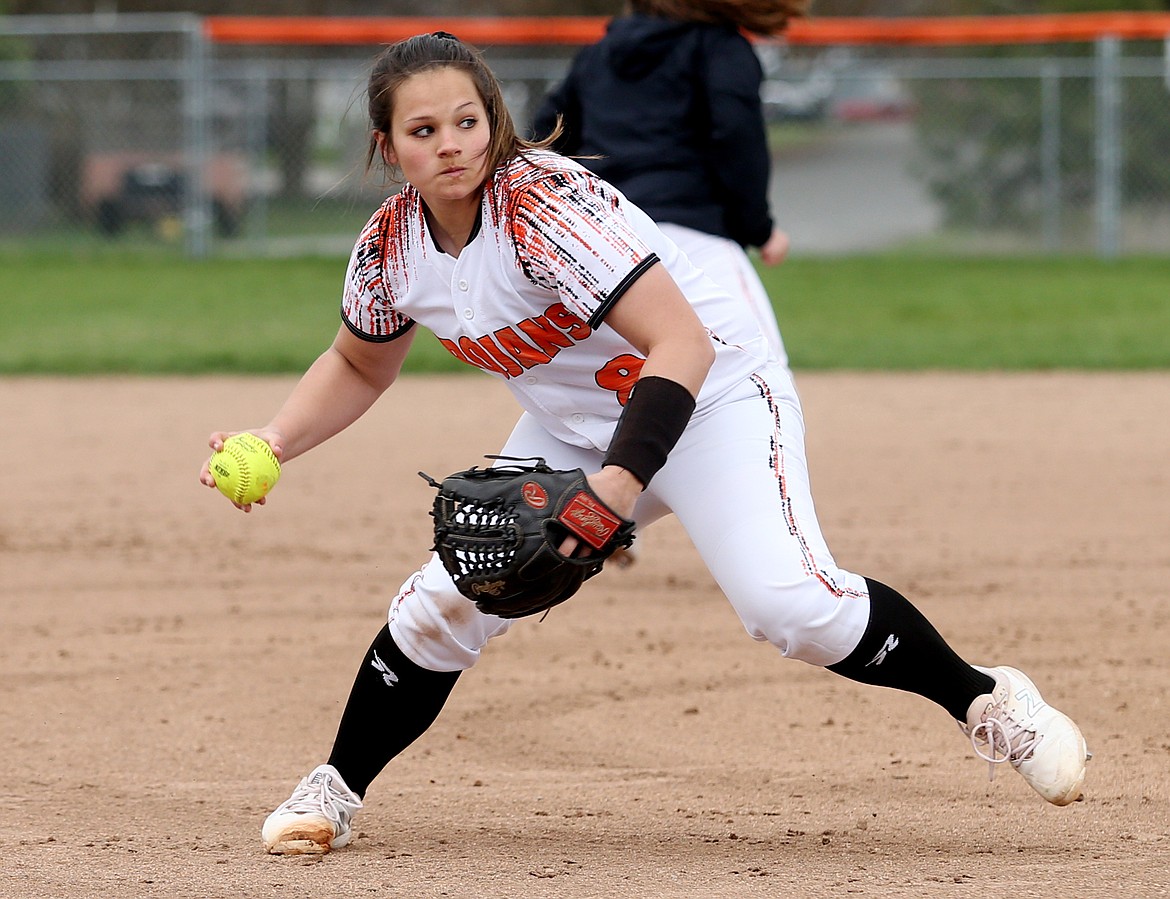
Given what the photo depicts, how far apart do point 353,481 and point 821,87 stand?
11629 millimetres

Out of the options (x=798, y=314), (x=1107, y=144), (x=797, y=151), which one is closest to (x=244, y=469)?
(x=798, y=314)

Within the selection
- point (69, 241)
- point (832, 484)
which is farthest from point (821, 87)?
A: point (832, 484)

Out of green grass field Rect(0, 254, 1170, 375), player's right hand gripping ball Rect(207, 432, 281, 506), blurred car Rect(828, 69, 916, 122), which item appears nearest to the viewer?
player's right hand gripping ball Rect(207, 432, 281, 506)

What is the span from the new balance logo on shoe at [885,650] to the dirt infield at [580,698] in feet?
1.19

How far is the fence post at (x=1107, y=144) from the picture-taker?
591 inches

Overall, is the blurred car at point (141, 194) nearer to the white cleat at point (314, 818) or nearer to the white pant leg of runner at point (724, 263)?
the white pant leg of runner at point (724, 263)

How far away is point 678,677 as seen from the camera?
422cm

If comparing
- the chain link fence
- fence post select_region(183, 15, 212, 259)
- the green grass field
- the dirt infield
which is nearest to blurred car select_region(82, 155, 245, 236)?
the chain link fence

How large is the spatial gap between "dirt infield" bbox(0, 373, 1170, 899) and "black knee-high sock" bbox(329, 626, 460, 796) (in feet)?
0.52

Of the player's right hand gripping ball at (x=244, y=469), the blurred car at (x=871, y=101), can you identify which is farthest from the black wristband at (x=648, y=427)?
the blurred car at (x=871, y=101)

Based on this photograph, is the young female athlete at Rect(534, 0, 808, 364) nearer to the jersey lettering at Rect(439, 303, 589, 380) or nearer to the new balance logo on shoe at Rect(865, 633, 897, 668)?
the jersey lettering at Rect(439, 303, 589, 380)

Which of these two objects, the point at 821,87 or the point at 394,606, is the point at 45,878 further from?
the point at 821,87

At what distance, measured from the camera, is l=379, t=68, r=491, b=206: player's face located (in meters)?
2.70

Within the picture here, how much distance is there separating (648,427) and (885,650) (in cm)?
64
